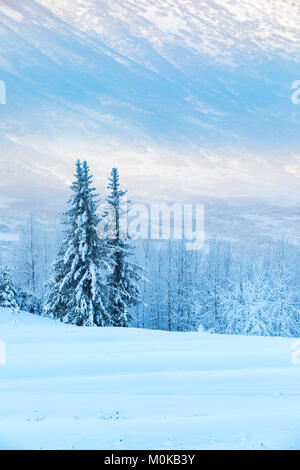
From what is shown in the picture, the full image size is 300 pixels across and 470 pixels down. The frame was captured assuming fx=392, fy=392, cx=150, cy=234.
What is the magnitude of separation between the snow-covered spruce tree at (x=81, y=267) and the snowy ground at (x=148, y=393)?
9.38 metres

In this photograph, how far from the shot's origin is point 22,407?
6555mm

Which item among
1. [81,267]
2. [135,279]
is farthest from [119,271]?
[81,267]

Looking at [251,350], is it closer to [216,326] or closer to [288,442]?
[288,442]

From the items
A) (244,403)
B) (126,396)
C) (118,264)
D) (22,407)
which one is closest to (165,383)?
(126,396)

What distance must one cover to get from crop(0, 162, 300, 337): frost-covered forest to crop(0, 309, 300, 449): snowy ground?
10.2 metres

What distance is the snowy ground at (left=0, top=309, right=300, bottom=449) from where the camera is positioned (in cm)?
543

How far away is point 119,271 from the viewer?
960 inches

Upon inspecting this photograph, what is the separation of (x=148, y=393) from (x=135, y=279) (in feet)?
61.0

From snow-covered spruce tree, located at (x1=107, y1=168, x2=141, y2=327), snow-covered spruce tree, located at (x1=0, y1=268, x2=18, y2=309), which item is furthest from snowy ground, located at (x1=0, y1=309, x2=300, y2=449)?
snow-covered spruce tree, located at (x1=107, y1=168, x2=141, y2=327)

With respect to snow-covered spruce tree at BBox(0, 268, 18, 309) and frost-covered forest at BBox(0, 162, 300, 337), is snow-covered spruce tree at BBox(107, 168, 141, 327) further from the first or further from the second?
snow-covered spruce tree at BBox(0, 268, 18, 309)

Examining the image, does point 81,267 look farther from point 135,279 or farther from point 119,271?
point 135,279

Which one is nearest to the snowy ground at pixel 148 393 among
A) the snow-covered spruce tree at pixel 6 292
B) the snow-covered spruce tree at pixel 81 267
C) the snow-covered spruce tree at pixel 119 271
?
the snow-covered spruce tree at pixel 81 267
